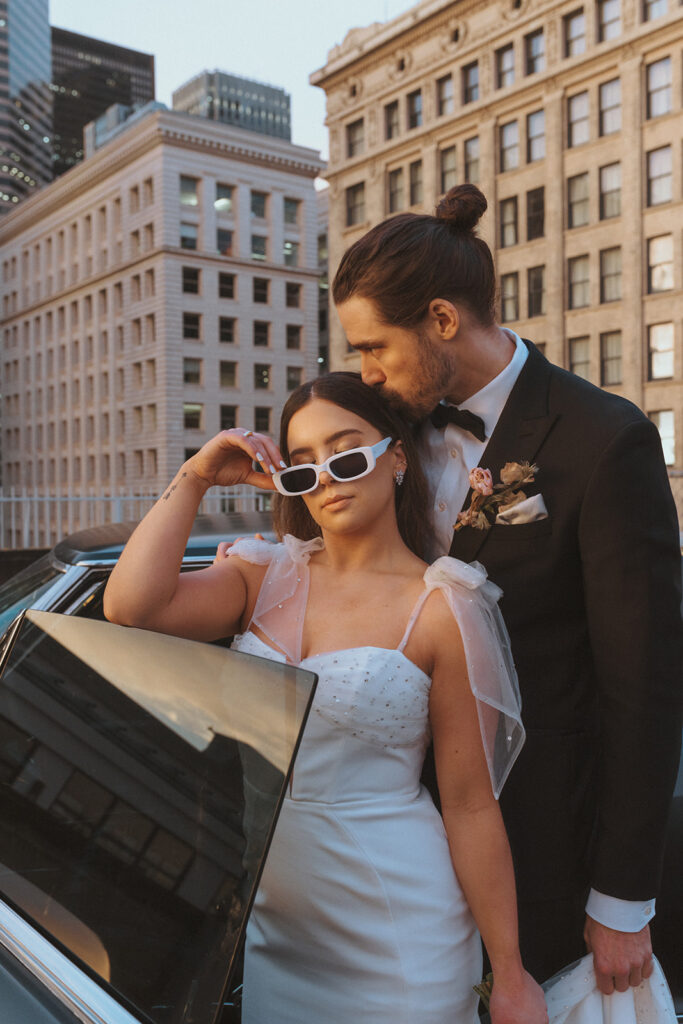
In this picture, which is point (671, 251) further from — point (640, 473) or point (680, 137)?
point (640, 473)

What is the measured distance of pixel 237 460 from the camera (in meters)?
2.20

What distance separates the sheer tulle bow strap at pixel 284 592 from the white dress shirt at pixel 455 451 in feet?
1.02

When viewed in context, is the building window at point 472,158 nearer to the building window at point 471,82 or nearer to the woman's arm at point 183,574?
the building window at point 471,82

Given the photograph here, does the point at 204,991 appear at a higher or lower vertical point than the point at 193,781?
lower

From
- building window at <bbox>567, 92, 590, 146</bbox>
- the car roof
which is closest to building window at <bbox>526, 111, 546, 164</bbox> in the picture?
building window at <bbox>567, 92, 590, 146</bbox>

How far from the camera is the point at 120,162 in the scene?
2288 inches

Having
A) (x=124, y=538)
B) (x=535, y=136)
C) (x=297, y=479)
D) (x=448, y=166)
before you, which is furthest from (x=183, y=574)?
(x=448, y=166)

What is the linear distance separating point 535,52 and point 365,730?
3818 centimetres

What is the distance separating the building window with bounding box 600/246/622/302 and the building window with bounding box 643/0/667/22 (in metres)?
7.43

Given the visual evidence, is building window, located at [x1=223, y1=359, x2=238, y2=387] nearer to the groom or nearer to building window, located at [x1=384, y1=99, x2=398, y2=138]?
building window, located at [x1=384, y1=99, x2=398, y2=138]

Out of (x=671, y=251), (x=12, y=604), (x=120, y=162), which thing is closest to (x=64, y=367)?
(x=120, y=162)

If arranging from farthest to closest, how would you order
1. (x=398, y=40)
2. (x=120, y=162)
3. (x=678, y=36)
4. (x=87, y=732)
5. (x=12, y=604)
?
(x=120, y=162) < (x=398, y=40) < (x=678, y=36) < (x=12, y=604) < (x=87, y=732)

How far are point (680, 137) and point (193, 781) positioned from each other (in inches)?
1304

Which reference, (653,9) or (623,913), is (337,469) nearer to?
(623,913)
